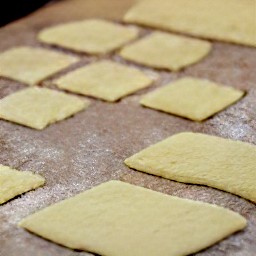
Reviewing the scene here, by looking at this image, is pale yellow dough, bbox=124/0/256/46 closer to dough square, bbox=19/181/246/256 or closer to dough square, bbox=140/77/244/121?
dough square, bbox=140/77/244/121

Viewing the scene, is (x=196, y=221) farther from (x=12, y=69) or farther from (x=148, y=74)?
(x=12, y=69)

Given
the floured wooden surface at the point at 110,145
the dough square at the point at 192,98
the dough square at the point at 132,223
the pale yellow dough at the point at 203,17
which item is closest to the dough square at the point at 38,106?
the floured wooden surface at the point at 110,145

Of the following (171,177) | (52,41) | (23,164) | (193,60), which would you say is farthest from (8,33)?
(171,177)

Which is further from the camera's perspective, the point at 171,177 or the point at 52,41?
the point at 52,41

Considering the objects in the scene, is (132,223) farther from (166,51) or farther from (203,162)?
(166,51)

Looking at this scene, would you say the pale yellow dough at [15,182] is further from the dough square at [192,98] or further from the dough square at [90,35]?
the dough square at [90,35]

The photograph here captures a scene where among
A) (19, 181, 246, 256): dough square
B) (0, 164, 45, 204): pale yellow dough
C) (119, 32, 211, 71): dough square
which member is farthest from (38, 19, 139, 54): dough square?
(19, 181, 246, 256): dough square
